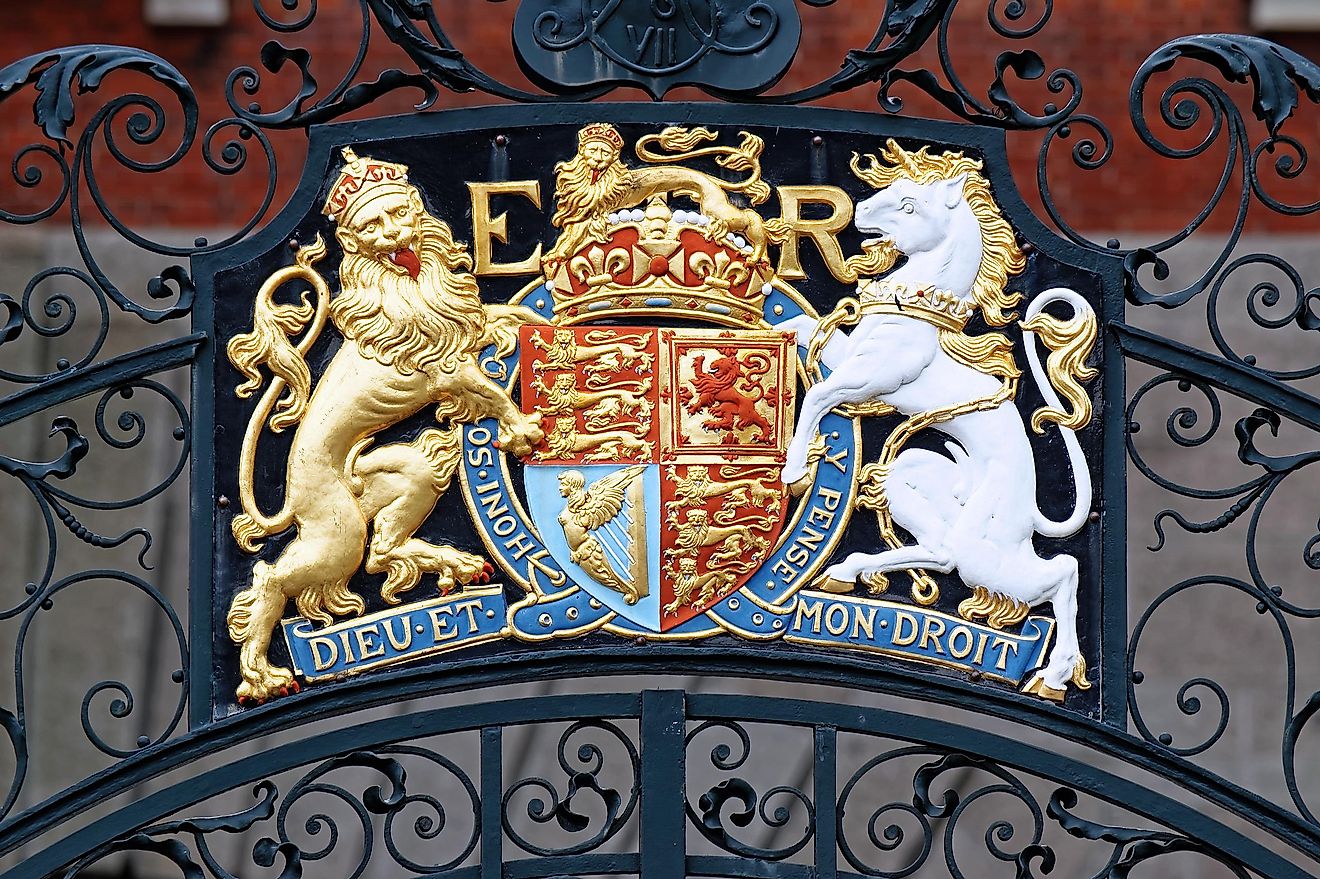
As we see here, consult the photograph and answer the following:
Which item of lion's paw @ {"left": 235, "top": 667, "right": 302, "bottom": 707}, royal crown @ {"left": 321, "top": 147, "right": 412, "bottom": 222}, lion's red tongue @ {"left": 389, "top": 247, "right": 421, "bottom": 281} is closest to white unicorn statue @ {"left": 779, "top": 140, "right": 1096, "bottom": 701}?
lion's red tongue @ {"left": 389, "top": 247, "right": 421, "bottom": 281}

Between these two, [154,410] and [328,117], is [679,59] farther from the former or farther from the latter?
[154,410]

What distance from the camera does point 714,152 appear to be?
6.14 meters

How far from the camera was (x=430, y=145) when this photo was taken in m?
6.12

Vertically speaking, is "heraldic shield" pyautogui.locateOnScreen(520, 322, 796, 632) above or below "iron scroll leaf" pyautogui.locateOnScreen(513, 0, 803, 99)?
below

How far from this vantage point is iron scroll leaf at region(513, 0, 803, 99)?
6.13 meters

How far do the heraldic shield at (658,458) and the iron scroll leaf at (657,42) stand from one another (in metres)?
0.67

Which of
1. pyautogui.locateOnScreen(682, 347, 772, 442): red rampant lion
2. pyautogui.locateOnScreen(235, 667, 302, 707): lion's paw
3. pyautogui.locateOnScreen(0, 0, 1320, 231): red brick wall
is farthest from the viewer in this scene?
pyautogui.locateOnScreen(0, 0, 1320, 231): red brick wall

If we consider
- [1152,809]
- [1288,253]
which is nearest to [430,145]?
[1152,809]

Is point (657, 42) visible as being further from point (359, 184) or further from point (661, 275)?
point (359, 184)

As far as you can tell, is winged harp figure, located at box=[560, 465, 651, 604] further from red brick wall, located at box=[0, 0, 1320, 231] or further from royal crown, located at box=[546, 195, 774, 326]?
red brick wall, located at box=[0, 0, 1320, 231]

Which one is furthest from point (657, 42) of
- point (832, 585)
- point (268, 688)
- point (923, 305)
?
point (268, 688)

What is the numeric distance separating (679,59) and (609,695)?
169cm

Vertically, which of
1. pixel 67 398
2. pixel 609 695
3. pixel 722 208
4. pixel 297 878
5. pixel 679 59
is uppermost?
pixel 679 59

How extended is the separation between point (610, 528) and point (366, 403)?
71 centimetres
